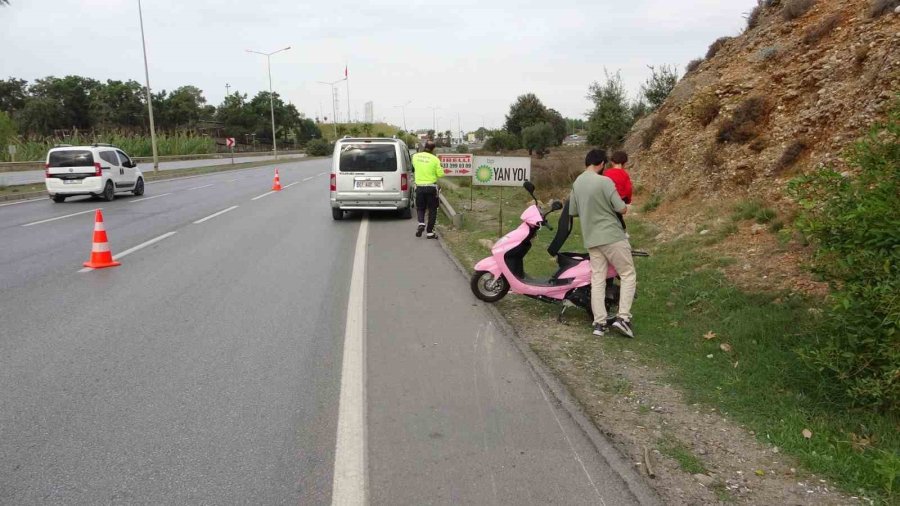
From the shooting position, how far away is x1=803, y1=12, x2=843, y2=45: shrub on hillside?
12.0 metres

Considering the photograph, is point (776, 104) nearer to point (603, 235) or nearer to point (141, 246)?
point (603, 235)

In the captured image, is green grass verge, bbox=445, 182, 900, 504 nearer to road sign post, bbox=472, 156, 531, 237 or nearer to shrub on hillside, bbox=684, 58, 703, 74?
road sign post, bbox=472, 156, 531, 237

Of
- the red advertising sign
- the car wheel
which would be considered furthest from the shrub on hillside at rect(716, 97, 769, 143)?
the car wheel

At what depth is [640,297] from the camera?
722 cm

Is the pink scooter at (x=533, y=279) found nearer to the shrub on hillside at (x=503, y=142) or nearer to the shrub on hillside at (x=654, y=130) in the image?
the shrub on hillside at (x=654, y=130)

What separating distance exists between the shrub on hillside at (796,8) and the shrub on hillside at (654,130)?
10.8 ft

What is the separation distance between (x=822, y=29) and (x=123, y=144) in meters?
54.8

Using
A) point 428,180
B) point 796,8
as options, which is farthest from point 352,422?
point 796,8

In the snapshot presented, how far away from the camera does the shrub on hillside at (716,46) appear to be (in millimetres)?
17078

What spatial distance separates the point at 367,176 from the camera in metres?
15.0

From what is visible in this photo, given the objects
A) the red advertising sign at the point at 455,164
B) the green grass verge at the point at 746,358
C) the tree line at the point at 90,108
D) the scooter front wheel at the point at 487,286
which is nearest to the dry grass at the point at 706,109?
the green grass verge at the point at 746,358

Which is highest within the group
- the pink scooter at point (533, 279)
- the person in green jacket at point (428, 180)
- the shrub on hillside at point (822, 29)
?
the shrub on hillside at point (822, 29)

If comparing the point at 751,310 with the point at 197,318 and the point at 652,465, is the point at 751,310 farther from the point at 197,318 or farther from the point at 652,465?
the point at 197,318

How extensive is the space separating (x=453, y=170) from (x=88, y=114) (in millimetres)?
73799
